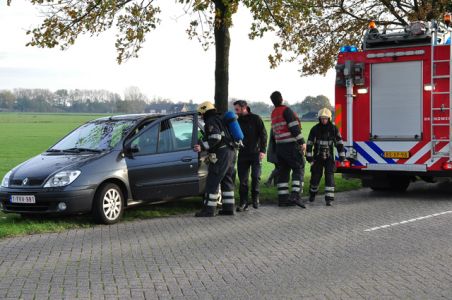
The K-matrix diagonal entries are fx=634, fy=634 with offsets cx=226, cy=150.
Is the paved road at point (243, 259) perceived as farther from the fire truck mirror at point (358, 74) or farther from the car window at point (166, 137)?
the fire truck mirror at point (358, 74)

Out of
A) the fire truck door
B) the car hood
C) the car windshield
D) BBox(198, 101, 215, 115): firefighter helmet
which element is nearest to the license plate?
the car hood

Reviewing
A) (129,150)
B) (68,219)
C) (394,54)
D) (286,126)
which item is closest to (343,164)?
(286,126)

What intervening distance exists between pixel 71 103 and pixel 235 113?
9304 cm

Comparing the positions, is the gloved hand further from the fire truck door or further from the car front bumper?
the fire truck door

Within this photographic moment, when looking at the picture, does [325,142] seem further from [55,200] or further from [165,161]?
[55,200]

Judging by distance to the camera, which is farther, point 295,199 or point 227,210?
point 295,199

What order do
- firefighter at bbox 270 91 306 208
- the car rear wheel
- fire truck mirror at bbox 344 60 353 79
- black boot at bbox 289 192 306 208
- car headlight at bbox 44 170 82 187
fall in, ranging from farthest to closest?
fire truck mirror at bbox 344 60 353 79
black boot at bbox 289 192 306 208
firefighter at bbox 270 91 306 208
the car rear wheel
car headlight at bbox 44 170 82 187

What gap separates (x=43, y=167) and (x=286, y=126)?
4.25m

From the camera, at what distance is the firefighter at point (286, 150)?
11016mm

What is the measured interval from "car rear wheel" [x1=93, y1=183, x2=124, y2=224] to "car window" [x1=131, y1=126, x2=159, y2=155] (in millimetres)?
751

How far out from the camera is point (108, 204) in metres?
9.16

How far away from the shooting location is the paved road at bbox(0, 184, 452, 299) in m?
5.55

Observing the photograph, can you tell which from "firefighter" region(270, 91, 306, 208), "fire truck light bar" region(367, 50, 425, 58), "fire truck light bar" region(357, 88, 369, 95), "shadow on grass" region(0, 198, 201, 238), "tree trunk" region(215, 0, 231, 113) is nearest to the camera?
"shadow on grass" region(0, 198, 201, 238)

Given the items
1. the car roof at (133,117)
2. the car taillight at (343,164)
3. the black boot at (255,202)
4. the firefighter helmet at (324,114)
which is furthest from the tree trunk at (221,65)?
the car roof at (133,117)
